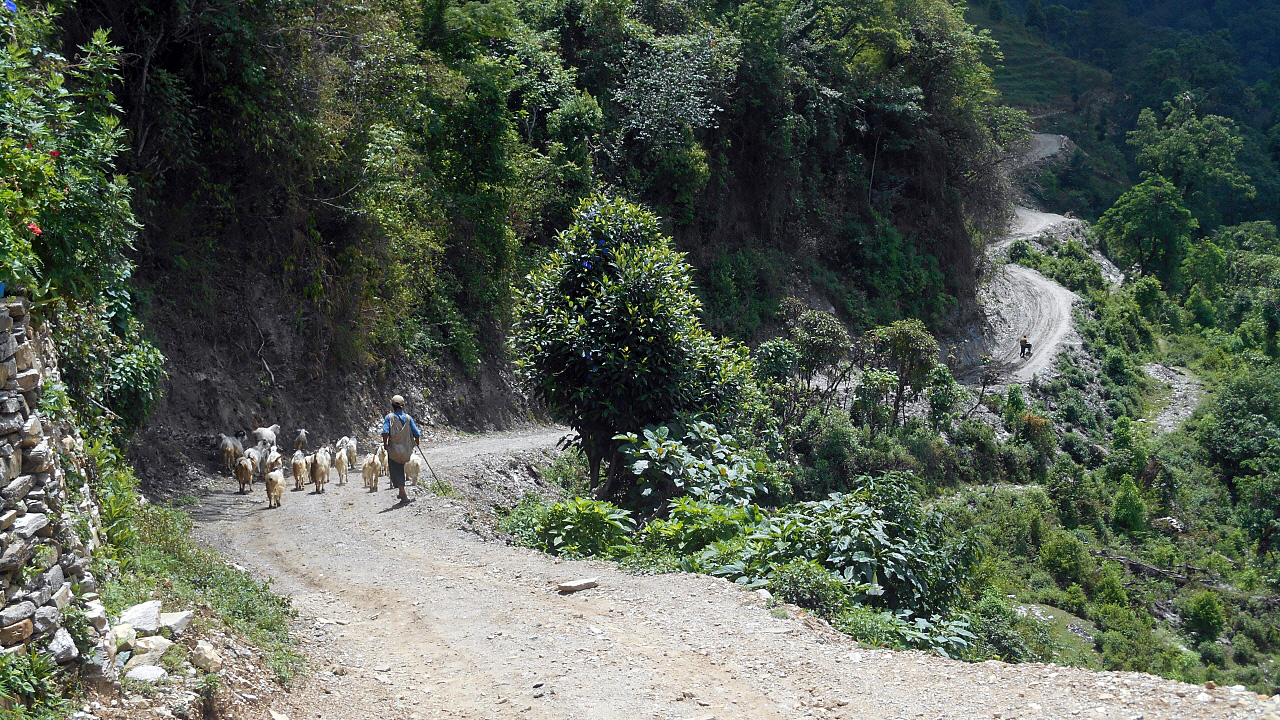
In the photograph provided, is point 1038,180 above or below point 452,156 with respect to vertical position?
above

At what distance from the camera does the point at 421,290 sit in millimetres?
20719

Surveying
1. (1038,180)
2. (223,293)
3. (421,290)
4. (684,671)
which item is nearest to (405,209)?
(421,290)

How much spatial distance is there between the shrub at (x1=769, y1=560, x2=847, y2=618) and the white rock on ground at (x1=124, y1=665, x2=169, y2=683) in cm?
470

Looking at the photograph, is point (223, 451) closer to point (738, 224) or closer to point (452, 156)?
point (452, 156)

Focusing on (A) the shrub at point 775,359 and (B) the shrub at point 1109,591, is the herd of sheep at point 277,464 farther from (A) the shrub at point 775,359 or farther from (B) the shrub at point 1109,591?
(B) the shrub at point 1109,591

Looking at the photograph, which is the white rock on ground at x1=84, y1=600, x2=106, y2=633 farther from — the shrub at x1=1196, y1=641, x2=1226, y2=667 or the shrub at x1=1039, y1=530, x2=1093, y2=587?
the shrub at x1=1196, y1=641, x2=1226, y2=667

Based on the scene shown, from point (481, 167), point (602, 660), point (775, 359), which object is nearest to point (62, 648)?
point (602, 660)

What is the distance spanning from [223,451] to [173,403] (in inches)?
41.3

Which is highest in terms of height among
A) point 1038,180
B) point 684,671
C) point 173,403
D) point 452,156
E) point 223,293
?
point 1038,180

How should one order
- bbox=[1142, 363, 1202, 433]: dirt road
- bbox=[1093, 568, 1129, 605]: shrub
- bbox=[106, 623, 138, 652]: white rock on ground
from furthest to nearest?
bbox=[1142, 363, 1202, 433]: dirt road, bbox=[1093, 568, 1129, 605]: shrub, bbox=[106, 623, 138, 652]: white rock on ground

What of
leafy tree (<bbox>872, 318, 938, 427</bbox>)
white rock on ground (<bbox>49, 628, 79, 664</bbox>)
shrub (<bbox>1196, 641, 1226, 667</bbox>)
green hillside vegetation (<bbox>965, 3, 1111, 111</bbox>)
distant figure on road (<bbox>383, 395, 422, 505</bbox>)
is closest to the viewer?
white rock on ground (<bbox>49, 628, 79, 664</bbox>)

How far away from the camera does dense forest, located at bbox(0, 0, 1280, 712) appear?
353 inches

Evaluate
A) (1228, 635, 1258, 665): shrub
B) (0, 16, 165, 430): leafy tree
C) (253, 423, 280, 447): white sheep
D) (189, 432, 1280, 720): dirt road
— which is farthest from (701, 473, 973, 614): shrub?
(1228, 635, 1258, 665): shrub

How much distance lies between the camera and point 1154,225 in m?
50.0
